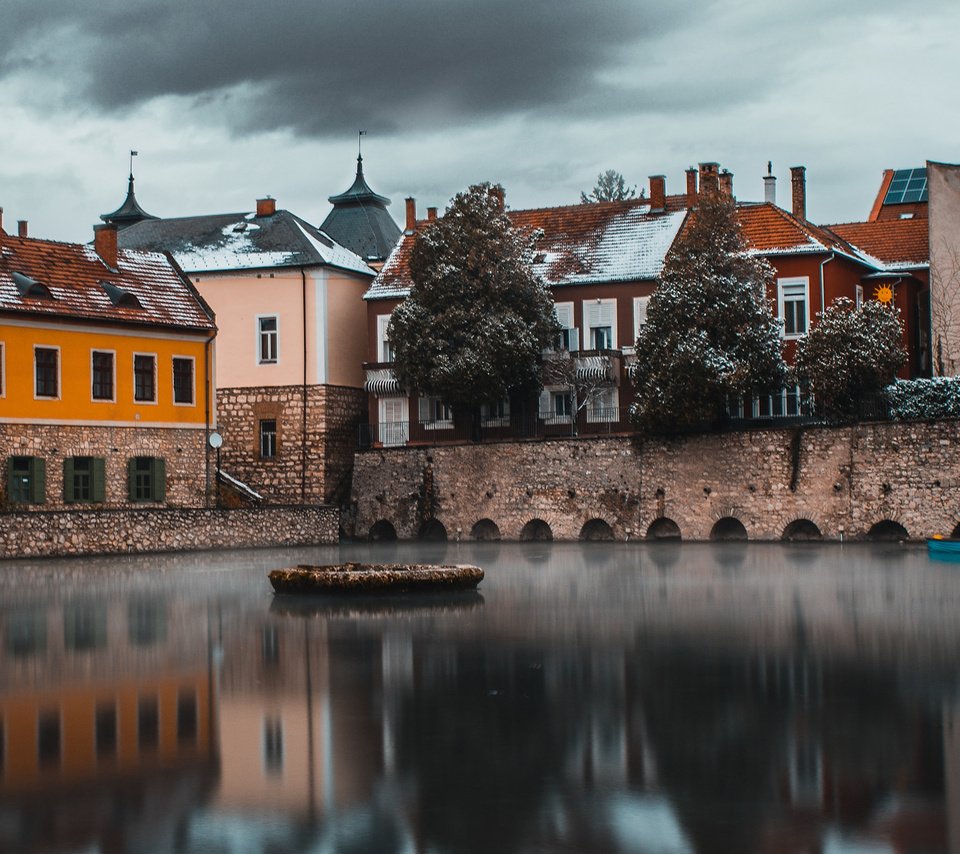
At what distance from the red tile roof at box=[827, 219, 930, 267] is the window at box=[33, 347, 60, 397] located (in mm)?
28855

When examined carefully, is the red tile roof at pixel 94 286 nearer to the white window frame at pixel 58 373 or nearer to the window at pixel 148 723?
the white window frame at pixel 58 373

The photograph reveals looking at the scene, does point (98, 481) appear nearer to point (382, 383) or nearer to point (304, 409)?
point (304, 409)

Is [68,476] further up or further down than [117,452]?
further down

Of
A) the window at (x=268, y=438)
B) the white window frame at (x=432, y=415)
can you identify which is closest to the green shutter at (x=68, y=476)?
the window at (x=268, y=438)

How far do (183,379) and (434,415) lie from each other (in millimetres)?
9919

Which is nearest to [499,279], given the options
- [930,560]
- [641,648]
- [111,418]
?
[111,418]

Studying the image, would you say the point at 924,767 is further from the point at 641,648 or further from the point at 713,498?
the point at 713,498

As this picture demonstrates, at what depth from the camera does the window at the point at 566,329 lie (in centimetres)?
5359

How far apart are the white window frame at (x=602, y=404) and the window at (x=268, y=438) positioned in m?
10.9

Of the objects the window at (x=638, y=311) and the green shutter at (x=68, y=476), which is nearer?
the green shutter at (x=68, y=476)

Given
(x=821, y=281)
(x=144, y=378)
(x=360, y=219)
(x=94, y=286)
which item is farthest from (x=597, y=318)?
(x=360, y=219)

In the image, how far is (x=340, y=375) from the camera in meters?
55.4

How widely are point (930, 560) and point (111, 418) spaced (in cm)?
2364

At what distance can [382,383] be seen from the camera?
178 feet
